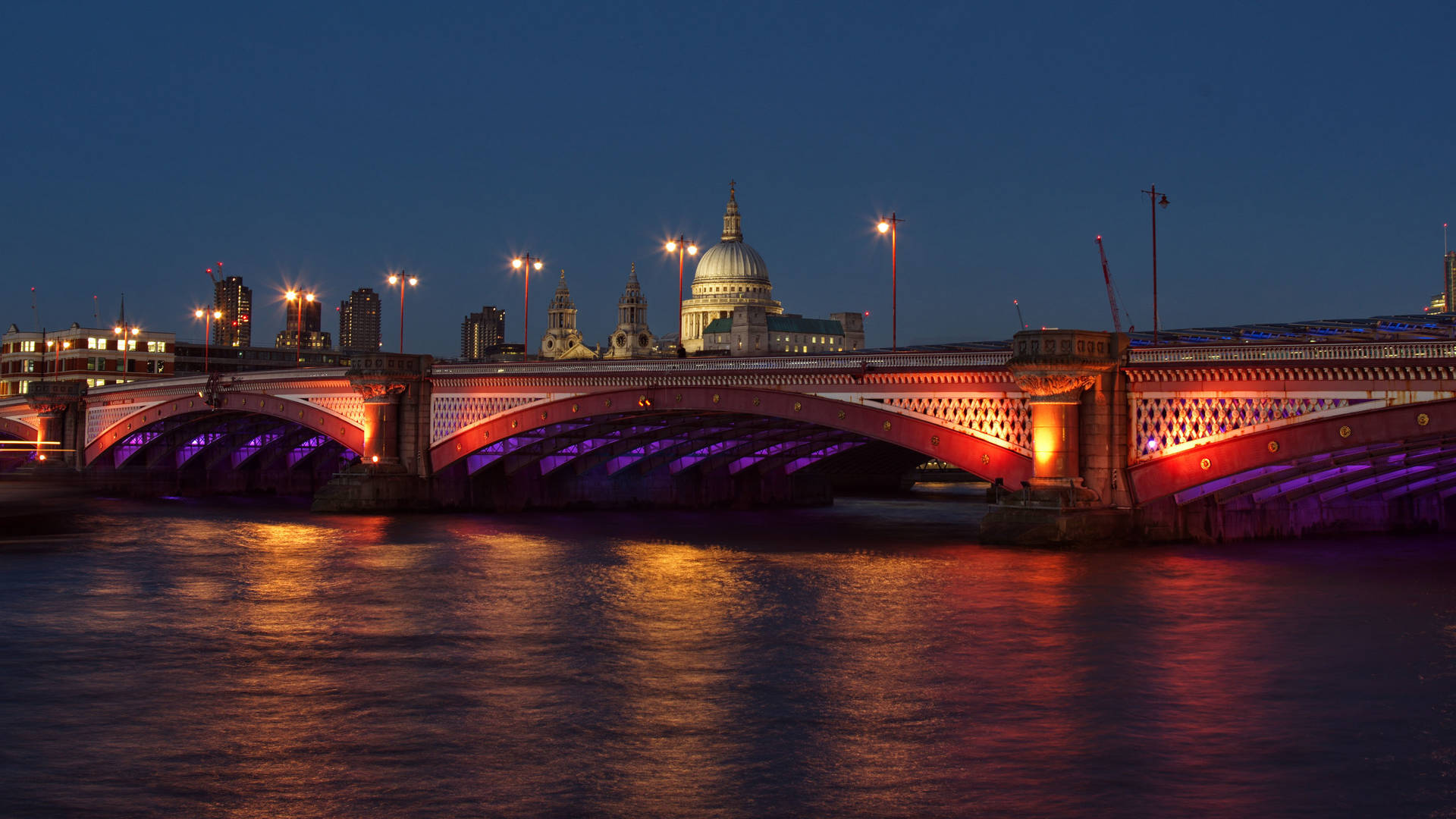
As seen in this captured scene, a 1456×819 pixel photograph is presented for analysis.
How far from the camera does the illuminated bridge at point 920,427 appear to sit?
129 feet

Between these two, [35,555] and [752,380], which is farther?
[752,380]

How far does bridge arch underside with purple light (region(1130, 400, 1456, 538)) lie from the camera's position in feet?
122

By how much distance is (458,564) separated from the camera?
44.9 metres

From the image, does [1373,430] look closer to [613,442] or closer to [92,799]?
[92,799]

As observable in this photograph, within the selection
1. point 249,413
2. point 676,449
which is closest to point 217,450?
point 249,413

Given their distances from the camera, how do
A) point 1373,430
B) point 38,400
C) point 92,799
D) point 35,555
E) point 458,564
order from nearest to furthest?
point 92,799 < point 1373,430 < point 458,564 < point 35,555 < point 38,400

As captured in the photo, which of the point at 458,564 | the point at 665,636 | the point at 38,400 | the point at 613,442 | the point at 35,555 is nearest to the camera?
the point at 665,636

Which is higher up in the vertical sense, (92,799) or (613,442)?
(613,442)

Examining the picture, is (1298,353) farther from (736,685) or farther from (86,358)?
(86,358)

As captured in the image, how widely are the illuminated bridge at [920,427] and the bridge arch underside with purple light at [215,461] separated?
1174 mm

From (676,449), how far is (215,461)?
125 feet

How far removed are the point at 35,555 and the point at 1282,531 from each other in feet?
138

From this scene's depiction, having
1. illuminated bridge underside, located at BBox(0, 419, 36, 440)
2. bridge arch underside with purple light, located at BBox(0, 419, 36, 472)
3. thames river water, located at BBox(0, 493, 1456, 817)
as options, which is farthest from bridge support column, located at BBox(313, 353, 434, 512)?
illuminated bridge underside, located at BBox(0, 419, 36, 440)

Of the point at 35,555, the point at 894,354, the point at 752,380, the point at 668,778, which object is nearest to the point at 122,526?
the point at 35,555
